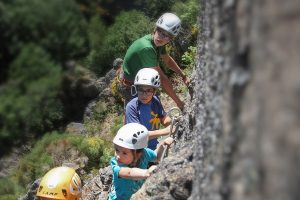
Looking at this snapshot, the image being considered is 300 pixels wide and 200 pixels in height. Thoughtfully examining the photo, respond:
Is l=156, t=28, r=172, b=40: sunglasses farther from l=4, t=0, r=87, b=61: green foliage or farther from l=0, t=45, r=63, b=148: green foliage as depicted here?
l=4, t=0, r=87, b=61: green foliage

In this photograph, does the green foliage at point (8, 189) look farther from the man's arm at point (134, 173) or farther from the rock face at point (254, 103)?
the rock face at point (254, 103)

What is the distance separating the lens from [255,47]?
A: 7.95ft

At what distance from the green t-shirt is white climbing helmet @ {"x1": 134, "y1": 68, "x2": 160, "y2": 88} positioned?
1.36 ft

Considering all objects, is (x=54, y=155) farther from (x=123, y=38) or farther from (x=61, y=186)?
(x=61, y=186)

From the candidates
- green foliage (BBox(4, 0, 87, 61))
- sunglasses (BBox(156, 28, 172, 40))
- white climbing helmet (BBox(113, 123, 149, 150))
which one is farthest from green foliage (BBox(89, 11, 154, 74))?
green foliage (BBox(4, 0, 87, 61))

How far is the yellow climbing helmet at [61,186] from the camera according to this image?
6285 millimetres

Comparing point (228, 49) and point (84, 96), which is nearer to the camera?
point (228, 49)

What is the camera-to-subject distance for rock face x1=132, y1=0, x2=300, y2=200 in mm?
2227

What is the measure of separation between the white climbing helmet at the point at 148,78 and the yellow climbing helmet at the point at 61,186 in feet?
3.74

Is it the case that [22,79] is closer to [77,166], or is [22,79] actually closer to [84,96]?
[84,96]

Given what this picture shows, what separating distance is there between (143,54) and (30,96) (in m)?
36.6

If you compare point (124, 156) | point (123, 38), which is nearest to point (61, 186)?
point (124, 156)

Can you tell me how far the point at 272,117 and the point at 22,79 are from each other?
46689mm

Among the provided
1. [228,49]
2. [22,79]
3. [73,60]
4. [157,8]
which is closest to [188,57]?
[157,8]
